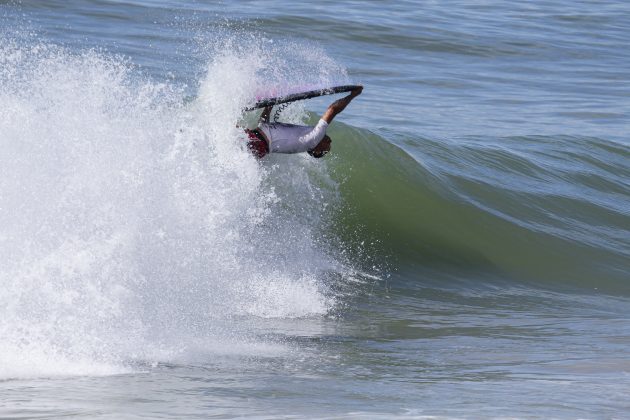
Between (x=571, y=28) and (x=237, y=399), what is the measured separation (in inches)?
1040

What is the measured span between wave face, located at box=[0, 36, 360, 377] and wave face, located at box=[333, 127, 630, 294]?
101 inches

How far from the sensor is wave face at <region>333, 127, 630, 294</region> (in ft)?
43.9

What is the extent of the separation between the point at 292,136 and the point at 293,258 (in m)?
2.64

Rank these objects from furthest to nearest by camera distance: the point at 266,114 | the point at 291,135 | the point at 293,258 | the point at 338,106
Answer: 1. the point at 293,258
2. the point at 266,114
3. the point at 291,135
4. the point at 338,106

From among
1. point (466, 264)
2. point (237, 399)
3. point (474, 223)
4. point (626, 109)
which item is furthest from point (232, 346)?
point (626, 109)

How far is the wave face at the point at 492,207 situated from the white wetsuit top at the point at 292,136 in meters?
3.72

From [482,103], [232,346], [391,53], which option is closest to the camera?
[232,346]

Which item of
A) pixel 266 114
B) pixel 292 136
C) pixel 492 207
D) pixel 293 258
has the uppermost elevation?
pixel 266 114

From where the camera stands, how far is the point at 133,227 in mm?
9281

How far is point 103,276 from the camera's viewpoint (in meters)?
8.54

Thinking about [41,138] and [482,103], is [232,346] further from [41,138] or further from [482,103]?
[482,103]

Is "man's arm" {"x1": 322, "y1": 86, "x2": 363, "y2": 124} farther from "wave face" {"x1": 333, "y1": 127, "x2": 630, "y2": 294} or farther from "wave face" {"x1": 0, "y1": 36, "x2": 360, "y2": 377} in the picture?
"wave face" {"x1": 333, "y1": 127, "x2": 630, "y2": 294}

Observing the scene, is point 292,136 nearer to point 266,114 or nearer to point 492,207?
point 266,114

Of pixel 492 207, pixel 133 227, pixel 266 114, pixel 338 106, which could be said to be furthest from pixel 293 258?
pixel 492 207
